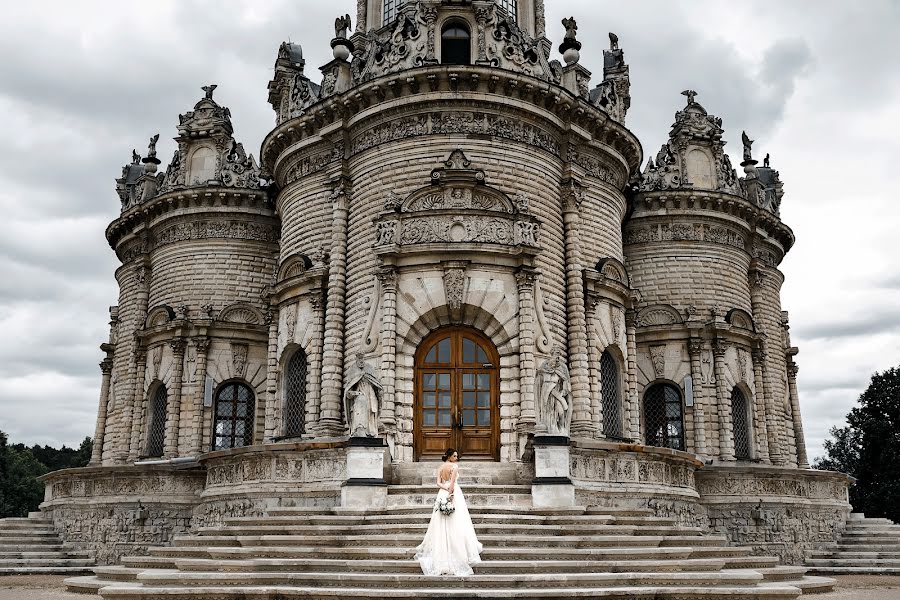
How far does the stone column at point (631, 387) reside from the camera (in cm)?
2558

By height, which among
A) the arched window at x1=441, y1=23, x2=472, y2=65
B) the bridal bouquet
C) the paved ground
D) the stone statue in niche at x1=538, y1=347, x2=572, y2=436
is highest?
the arched window at x1=441, y1=23, x2=472, y2=65

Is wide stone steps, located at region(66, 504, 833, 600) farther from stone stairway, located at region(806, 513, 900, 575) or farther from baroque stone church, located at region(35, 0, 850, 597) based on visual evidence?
stone stairway, located at region(806, 513, 900, 575)

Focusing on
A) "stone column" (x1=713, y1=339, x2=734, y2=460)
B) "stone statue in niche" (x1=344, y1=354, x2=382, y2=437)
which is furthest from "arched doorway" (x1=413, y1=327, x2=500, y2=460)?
"stone column" (x1=713, y1=339, x2=734, y2=460)

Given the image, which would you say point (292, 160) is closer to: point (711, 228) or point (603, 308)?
point (603, 308)

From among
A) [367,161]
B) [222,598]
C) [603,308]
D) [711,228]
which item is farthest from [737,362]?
[222,598]

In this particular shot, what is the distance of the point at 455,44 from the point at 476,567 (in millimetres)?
16237

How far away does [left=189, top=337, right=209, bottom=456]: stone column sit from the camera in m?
28.5

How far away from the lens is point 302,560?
45.9ft

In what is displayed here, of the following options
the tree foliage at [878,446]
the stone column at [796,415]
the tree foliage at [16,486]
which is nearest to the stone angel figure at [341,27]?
the stone column at [796,415]

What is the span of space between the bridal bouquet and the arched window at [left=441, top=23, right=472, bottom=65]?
1497 cm

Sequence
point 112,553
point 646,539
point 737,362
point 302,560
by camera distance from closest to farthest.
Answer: point 302,560 → point 646,539 → point 112,553 → point 737,362

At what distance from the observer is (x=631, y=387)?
2616 centimetres

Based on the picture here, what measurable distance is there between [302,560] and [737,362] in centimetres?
2098

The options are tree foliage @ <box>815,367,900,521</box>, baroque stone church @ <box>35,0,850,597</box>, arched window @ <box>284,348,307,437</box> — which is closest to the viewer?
baroque stone church @ <box>35,0,850,597</box>
